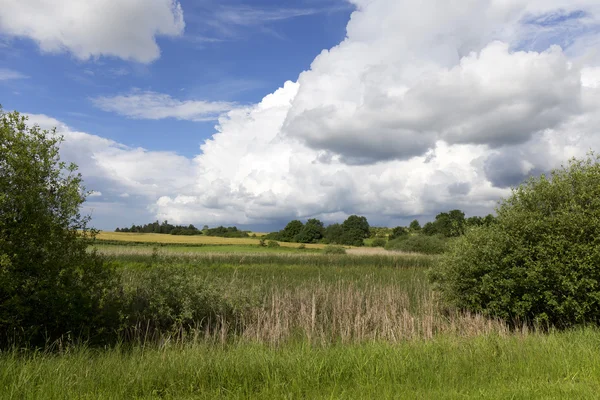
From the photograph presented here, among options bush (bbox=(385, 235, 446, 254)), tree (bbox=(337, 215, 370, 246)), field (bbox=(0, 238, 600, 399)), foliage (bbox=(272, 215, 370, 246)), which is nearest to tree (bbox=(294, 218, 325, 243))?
foliage (bbox=(272, 215, 370, 246))

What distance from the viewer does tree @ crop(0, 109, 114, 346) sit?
8242mm

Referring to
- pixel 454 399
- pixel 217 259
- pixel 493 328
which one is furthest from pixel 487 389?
pixel 217 259

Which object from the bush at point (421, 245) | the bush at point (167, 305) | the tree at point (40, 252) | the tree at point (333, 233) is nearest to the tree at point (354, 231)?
the tree at point (333, 233)

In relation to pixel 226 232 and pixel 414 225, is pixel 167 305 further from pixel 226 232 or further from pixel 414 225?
pixel 414 225

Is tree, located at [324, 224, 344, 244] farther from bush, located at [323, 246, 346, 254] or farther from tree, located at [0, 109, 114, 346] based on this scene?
tree, located at [0, 109, 114, 346]

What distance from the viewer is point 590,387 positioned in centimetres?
666

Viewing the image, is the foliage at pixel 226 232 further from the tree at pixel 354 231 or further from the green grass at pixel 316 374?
the green grass at pixel 316 374

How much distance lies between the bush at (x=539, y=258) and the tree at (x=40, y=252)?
11.1m

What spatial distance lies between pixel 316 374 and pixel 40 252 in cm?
622

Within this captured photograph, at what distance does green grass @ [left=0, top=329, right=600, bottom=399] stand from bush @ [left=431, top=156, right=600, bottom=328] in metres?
3.90

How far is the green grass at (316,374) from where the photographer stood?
20.5 feet

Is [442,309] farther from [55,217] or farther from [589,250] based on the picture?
[55,217]

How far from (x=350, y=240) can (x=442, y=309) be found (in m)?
94.4

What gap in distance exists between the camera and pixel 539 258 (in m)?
12.6
